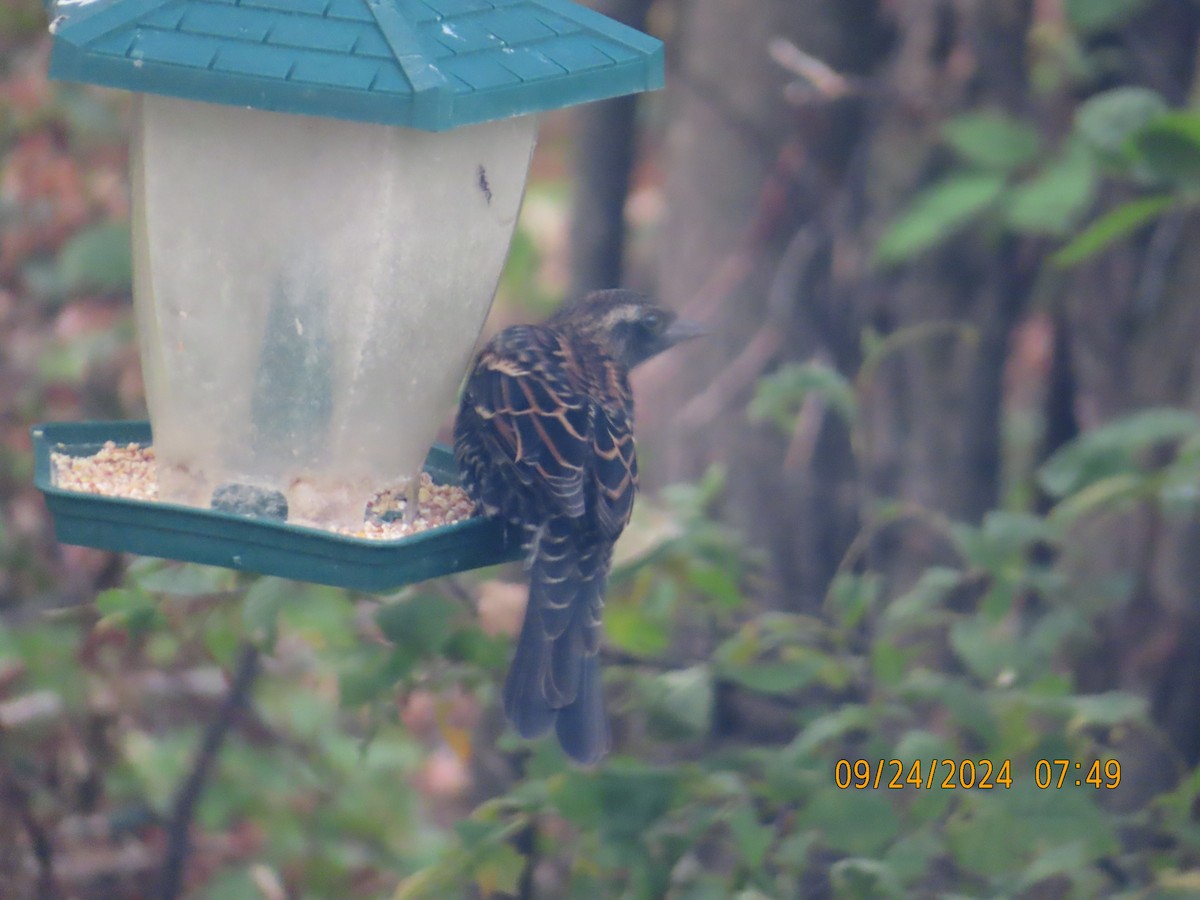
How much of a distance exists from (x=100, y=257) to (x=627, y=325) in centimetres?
180

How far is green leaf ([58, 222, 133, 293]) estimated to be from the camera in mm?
4438

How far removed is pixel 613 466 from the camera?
9.83ft

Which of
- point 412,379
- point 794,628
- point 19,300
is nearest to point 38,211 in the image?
point 19,300

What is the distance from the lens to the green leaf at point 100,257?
4438 millimetres

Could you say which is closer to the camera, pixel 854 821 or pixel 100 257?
pixel 854 821

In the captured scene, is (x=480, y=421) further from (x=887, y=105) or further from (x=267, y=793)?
(x=887, y=105)

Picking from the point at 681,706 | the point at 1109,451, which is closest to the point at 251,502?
the point at 681,706

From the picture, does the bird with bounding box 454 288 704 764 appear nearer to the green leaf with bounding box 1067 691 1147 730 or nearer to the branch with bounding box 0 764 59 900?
the green leaf with bounding box 1067 691 1147 730

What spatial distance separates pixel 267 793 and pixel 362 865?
373 mm

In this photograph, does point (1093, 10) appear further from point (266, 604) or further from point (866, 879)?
point (266, 604)

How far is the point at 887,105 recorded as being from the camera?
17.0 ft

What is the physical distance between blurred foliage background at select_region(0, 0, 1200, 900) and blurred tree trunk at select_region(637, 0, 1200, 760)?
1 cm

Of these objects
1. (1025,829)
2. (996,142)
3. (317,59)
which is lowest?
(1025,829)

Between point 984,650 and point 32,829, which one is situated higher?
point 984,650
